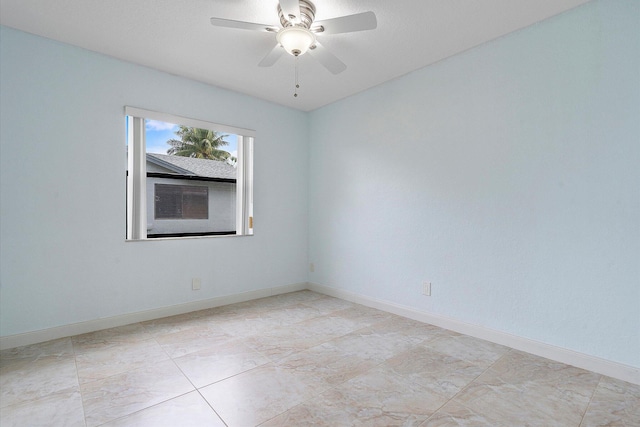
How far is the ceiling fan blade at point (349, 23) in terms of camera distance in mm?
1846

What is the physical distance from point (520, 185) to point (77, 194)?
12.1 feet

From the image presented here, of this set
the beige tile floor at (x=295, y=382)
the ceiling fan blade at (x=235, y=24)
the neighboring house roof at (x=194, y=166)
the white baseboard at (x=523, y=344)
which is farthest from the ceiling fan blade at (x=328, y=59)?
the white baseboard at (x=523, y=344)

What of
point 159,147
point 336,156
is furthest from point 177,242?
point 336,156

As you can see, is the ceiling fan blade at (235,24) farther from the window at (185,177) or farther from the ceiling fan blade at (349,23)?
the window at (185,177)

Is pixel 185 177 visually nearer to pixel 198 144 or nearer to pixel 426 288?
pixel 198 144

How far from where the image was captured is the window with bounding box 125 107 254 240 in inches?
118

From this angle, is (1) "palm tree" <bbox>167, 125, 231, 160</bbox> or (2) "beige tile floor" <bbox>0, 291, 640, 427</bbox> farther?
(1) "palm tree" <bbox>167, 125, 231, 160</bbox>

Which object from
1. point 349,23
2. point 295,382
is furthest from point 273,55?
point 295,382

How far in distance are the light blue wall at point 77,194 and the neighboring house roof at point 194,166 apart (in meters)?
0.37

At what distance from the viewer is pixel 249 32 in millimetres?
2428

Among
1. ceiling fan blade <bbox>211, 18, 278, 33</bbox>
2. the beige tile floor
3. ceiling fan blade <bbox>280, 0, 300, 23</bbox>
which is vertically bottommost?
the beige tile floor

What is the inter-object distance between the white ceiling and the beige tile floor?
248 centimetres

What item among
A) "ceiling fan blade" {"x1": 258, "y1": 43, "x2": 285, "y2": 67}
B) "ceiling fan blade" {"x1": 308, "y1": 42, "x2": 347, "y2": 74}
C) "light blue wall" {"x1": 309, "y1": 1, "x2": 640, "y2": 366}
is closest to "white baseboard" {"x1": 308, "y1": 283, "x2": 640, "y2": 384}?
"light blue wall" {"x1": 309, "y1": 1, "x2": 640, "y2": 366}

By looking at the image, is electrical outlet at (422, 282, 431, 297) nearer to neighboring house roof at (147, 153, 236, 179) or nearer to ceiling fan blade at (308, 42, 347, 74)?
ceiling fan blade at (308, 42, 347, 74)
